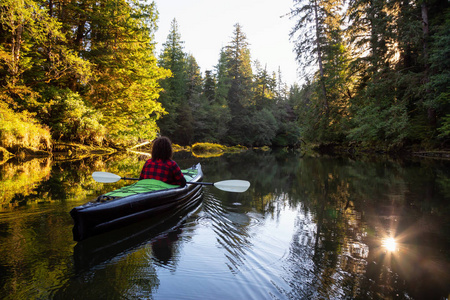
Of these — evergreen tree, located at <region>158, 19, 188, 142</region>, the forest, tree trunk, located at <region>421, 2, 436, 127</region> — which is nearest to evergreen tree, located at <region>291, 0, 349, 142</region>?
the forest

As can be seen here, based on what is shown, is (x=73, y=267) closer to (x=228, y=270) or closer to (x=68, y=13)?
(x=228, y=270)

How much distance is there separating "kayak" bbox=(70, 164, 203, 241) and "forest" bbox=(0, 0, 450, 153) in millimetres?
9834

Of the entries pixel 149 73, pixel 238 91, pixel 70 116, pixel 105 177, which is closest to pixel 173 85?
pixel 238 91

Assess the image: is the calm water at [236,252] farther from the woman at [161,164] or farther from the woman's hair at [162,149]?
the woman's hair at [162,149]

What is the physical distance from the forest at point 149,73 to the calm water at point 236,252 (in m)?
8.84

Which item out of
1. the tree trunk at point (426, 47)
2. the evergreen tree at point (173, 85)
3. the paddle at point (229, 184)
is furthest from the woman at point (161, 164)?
the evergreen tree at point (173, 85)

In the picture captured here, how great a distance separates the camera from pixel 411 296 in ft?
6.56

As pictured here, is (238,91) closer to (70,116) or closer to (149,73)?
(149,73)

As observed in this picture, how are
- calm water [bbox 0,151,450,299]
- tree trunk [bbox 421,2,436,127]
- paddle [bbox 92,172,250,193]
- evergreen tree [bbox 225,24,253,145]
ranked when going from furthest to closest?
evergreen tree [bbox 225,24,253,145], tree trunk [bbox 421,2,436,127], paddle [bbox 92,172,250,193], calm water [bbox 0,151,450,299]

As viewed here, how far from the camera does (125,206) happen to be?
3258mm

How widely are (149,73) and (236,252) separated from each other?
15965 mm

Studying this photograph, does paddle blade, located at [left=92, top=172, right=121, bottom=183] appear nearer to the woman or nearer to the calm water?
the calm water

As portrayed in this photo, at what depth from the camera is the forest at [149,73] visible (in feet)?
37.7

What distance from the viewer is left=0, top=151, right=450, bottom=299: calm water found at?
2.05 metres
